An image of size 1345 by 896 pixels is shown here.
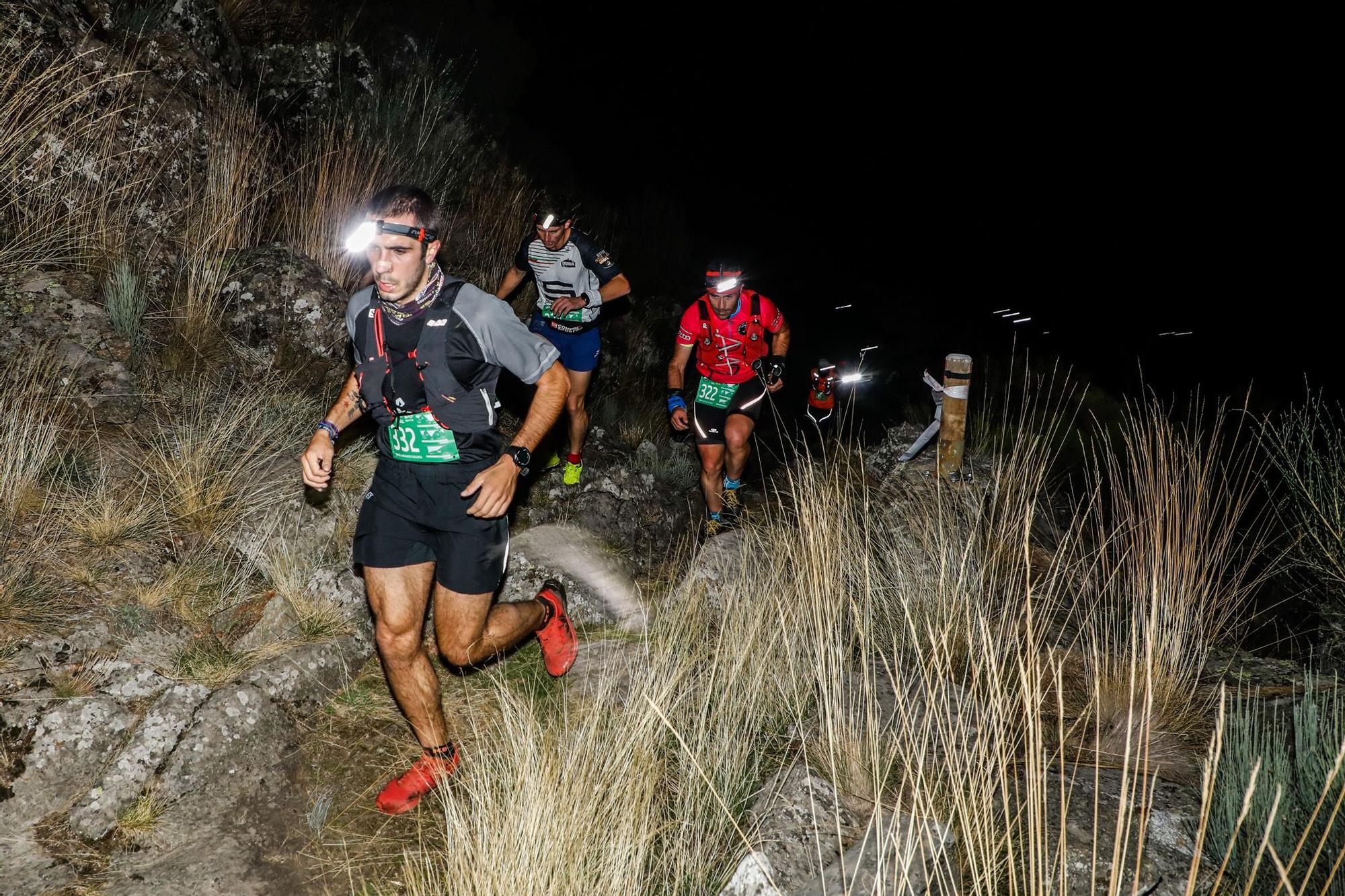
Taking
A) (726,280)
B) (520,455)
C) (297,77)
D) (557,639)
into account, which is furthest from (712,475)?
(297,77)

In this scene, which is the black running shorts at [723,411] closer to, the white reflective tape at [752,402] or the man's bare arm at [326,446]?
the white reflective tape at [752,402]

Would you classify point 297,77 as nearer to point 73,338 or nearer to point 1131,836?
point 73,338

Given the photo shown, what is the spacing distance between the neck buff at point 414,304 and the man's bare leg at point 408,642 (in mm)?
1064

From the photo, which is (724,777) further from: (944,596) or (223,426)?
(223,426)

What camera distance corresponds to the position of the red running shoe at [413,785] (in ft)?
11.5

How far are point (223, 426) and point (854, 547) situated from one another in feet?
12.8

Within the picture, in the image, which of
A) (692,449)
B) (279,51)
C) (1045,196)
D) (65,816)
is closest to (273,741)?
(65,816)

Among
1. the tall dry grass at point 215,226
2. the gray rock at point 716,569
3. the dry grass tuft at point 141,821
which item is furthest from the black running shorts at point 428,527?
the tall dry grass at point 215,226

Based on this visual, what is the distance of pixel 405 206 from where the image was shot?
346cm

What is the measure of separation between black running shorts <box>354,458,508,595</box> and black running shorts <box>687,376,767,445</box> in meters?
3.56

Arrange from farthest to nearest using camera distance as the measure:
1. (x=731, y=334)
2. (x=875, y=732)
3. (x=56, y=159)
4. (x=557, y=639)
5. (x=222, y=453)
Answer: (x=731, y=334) < (x=56, y=159) < (x=222, y=453) < (x=557, y=639) < (x=875, y=732)

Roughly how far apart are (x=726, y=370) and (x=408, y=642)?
3972 mm

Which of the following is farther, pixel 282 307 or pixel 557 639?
pixel 282 307

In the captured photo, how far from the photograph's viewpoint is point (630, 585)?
5.91m
